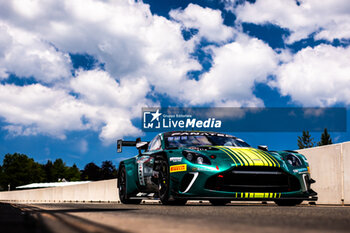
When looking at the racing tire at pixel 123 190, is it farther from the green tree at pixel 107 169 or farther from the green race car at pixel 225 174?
the green tree at pixel 107 169

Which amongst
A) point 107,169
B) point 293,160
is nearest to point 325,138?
point 107,169

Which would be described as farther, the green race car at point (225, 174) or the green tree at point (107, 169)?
the green tree at point (107, 169)

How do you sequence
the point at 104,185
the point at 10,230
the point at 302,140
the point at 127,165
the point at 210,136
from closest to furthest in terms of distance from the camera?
the point at 10,230 → the point at 210,136 → the point at 127,165 → the point at 104,185 → the point at 302,140

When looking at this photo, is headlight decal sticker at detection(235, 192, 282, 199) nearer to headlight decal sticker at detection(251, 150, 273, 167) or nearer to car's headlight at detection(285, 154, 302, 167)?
headlight decal sticker at detection(251, 150, 273, 167)

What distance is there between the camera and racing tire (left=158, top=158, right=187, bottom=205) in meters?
7.47

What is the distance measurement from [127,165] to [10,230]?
24.8 feet

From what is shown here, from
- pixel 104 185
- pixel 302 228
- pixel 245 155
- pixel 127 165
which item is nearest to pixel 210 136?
pixel 245 155

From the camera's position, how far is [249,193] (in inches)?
282

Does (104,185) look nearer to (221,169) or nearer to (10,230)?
(221,169)

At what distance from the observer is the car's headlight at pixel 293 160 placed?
772cm

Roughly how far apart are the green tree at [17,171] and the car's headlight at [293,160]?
143968 mm

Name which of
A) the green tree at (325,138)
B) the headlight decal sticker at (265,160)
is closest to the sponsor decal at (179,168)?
the headlight decal sticker at (265,160)

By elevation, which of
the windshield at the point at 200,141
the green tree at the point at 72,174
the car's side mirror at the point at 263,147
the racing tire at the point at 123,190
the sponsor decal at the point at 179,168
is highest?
the windshield at the point at 200,141

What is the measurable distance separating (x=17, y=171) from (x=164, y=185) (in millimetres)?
147993
